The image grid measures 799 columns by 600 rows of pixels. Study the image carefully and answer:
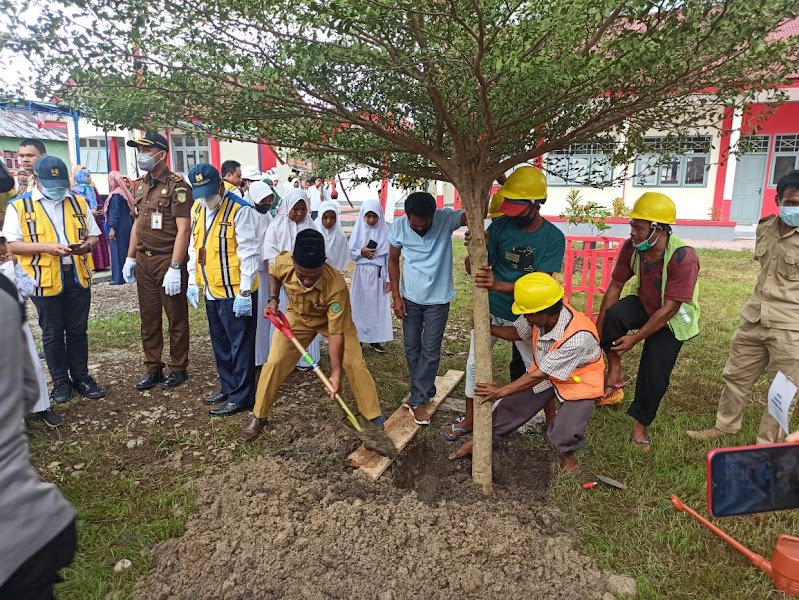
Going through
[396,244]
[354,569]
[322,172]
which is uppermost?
[322,172]

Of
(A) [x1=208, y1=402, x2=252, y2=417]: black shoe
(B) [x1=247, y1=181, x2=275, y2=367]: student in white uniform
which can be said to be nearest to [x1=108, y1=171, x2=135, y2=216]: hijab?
(B) [x1=247, y1=181, x2=275, y2=367]: student in white uniform

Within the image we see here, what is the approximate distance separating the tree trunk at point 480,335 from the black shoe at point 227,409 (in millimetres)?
2042

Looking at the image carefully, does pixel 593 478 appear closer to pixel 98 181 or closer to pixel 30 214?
pixel 30 214

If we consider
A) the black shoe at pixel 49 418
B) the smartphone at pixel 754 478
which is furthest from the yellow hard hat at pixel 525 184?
the black shoe at pixel 49 418

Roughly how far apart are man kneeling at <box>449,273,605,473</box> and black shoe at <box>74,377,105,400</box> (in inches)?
130

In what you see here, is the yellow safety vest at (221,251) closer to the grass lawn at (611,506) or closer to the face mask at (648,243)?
the grass lawn at (611,506)

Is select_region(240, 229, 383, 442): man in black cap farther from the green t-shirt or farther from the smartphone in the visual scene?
the smartphone

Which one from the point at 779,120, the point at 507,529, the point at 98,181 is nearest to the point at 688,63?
the point at 507,529

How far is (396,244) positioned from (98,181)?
23.4 m

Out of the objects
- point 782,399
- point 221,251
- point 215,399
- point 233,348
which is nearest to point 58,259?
point 221,251

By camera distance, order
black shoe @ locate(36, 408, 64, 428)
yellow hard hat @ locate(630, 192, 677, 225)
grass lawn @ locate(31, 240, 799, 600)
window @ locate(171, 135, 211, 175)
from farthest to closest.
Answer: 1. window @ locate(171, 135, 211, 175)
2. black shoe @ locate(36, 408, 64, 428)
3. yellow hard hat @ locate(630, 192, 677, 225)
4. grass lawn @ locate(31, 240, 799, 600)

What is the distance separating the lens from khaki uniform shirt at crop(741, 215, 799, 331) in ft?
11.1

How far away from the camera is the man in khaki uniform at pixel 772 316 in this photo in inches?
132

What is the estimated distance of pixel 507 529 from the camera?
284 cm
